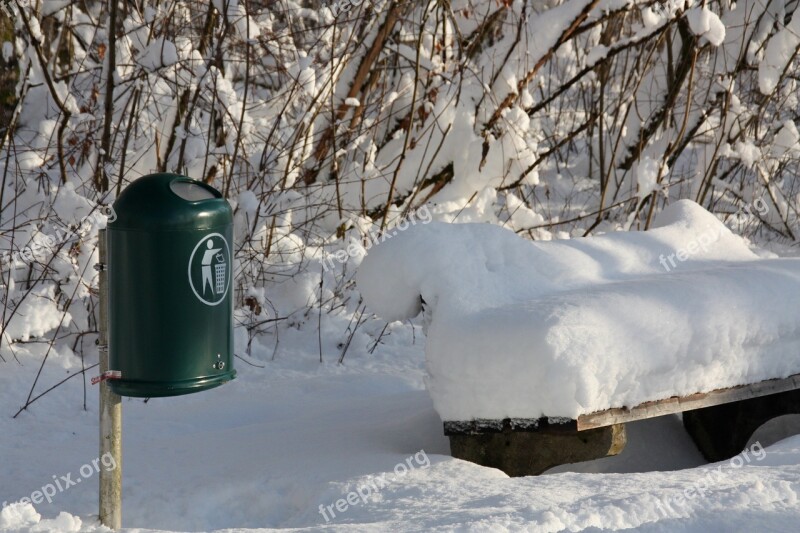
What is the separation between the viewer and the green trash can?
3.00 m

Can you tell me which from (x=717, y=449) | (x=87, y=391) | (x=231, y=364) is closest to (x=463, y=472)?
(x=231, y=364)

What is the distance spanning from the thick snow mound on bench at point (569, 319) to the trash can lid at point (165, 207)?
0.97 metres

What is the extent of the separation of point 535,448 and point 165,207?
5.54ft

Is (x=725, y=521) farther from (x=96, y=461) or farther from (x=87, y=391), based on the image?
(x=87, y=391)

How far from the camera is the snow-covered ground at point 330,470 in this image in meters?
2.89

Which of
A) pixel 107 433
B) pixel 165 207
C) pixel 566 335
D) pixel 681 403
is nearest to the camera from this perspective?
pixel 165 207

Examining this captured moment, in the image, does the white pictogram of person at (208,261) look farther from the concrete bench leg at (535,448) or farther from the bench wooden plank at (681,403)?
the bench wooden plank at (681,403)

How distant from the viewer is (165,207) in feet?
9.83

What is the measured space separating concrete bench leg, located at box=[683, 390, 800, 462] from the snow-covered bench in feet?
0.19

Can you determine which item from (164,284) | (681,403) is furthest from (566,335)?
(164,284)

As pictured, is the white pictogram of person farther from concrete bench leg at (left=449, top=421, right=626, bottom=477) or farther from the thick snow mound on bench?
concrete bench leg at (left=449, top=421, right=626, bottom=477)

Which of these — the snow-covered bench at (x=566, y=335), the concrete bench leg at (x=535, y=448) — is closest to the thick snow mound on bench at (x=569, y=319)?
the snow-covered bench at (x=566, y=335)

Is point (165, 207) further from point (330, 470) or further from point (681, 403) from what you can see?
point (681, 403)

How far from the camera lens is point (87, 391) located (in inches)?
211
